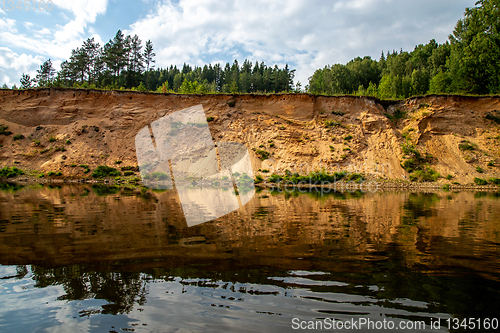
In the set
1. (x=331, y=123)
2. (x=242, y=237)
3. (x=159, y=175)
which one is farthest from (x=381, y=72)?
(x=242, y=237)

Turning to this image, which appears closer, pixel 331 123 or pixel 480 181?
pixel 480 181

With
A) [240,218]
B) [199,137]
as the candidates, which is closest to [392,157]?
[199,137]

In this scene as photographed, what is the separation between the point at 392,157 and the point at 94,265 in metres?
29.0

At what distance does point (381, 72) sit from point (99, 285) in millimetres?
85833

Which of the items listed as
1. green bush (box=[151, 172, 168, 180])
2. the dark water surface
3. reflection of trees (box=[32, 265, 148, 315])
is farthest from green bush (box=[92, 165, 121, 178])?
reflection of trees (box=[32, 265, 148, 315])

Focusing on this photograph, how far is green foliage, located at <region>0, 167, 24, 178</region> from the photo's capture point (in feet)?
85.3

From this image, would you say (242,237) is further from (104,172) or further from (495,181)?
(495,181)

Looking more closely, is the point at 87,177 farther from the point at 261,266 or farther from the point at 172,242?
the point at 261,266

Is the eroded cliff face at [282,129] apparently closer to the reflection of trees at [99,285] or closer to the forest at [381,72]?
the forest at [381,72]

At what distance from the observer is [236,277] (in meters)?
3.52

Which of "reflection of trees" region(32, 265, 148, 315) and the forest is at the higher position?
the forest

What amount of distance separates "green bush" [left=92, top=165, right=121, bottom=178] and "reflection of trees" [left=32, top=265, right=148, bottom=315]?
25.3m

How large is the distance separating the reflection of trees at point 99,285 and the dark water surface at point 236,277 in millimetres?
13

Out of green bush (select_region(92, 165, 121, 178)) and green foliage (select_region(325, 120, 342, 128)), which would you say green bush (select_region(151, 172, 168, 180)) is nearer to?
green bush (select_region(92, 165, 121, 178))
